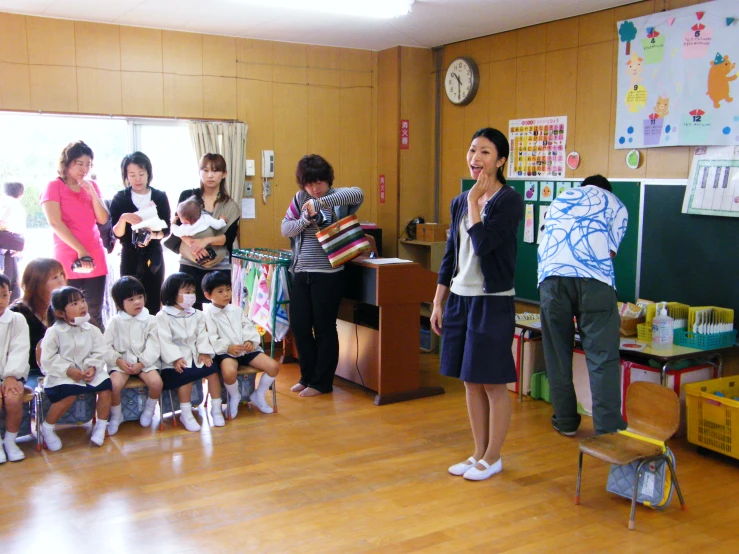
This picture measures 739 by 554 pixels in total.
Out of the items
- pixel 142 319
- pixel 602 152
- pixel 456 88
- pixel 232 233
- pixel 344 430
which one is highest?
pixel 456 88

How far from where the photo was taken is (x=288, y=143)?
640cm

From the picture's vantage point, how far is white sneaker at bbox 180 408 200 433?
13.9 ft

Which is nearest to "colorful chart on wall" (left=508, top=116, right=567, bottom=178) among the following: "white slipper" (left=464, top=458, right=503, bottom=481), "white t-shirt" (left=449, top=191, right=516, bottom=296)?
"white t-shirt" (left=449, top=191, right=516, bottom=296)

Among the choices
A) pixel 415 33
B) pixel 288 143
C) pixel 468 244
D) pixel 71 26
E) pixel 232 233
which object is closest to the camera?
pixel 468 244

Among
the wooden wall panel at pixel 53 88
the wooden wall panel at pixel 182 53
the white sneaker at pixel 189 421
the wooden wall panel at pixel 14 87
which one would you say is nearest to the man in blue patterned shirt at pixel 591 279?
the white sneaker at pixel 189 421

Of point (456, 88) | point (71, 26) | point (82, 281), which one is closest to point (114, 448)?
point (82, 281)

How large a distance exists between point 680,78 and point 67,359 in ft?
12.6

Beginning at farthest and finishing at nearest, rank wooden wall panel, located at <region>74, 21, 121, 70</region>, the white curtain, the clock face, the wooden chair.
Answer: the clock face < the white curtain < wooden wall panel, located at <region>74, 21, 121, 70</region> < the wooden chair

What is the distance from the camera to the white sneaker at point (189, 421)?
166 inches

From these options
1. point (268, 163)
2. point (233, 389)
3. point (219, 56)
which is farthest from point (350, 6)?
point (233, 389)

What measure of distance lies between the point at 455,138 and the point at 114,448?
153 inches

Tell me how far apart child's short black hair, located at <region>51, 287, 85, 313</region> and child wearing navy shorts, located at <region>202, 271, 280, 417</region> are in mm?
795

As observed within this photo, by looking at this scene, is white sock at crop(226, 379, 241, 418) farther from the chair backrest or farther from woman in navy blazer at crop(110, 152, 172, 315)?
the chair backrest

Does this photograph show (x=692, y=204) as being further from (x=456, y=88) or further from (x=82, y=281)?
(x=82, y=281)
